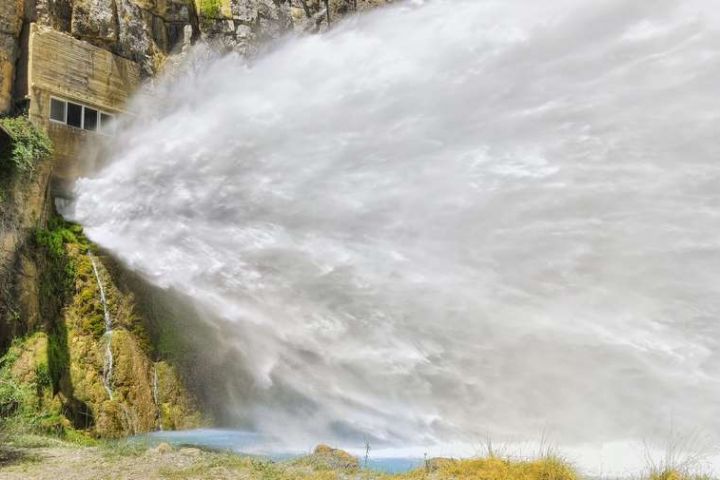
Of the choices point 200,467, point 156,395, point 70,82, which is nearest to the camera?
point 200,467

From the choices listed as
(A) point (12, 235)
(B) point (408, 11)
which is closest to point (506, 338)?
(A) point (12, 235)

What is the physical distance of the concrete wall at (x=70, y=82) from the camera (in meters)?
14.6

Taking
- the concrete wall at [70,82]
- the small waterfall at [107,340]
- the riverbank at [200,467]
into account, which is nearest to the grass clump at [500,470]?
the riverbank at [200,467]

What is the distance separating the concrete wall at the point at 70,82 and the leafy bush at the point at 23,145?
57cm

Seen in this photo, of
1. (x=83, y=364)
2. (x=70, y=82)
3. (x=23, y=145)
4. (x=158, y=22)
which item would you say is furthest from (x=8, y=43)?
(x=83, y=364)

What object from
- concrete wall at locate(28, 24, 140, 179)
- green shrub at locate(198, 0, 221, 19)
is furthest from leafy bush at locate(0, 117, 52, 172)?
green shrub at locate(198, 0, 221, 19)

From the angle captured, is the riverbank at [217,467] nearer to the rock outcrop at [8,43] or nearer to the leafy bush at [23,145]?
the leafy bush at [23,145]

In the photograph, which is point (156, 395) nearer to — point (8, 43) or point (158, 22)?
point (8, 43)

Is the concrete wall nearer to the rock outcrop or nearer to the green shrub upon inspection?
the rock outcrop

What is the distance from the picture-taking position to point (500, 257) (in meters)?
12.9

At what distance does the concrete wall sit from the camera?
1463 cm

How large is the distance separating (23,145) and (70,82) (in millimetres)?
2681

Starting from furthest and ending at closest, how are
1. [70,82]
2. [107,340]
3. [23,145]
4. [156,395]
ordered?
[70,82], [156,395], [23,145], [107,340]

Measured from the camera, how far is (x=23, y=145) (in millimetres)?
13312
